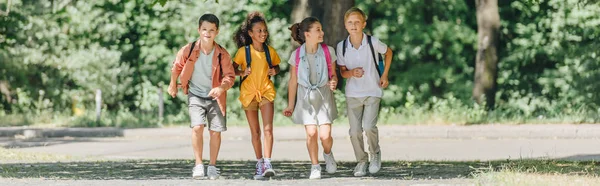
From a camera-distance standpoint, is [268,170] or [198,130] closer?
[268,170]

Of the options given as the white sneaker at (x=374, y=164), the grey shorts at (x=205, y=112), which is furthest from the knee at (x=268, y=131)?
the white sneaker at (x=374, y=164)

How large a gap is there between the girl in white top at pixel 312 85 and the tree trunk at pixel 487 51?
16.3m

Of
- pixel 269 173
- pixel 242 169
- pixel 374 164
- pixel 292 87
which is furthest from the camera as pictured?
pixel 242 169

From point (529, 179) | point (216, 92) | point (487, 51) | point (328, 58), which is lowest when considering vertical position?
point (529, 179)

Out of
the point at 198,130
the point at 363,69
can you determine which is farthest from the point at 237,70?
the point at 363,69

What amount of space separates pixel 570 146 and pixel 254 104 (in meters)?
7.98

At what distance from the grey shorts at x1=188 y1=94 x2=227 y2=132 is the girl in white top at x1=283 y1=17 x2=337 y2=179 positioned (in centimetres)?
56

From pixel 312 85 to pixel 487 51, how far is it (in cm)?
1672

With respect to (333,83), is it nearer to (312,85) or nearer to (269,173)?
(312,85)

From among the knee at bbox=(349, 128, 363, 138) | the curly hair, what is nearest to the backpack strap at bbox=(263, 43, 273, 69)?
Answer: the curly hair

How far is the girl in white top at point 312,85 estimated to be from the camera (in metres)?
12.6

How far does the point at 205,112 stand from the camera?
41.4ft

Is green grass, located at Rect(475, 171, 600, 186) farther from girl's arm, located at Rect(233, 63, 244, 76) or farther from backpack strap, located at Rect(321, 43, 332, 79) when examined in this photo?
girl's arm, located at Rect(233, 63, 244, 76)

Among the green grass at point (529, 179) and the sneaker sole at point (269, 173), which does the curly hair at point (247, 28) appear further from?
the green grass at point (529, 179)
